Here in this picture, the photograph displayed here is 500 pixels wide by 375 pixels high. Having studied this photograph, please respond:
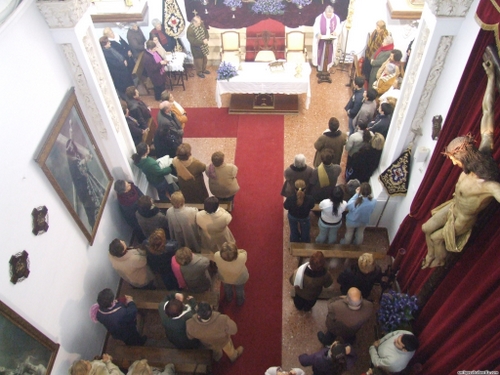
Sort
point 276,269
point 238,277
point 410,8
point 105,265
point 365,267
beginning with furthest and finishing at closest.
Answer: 1. point 410,8
2. point 276,269
3. point 105,265
4. point 238,277
5. point 365,267

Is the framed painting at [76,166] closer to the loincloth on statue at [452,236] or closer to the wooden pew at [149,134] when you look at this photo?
the wooden pew at [149,134]

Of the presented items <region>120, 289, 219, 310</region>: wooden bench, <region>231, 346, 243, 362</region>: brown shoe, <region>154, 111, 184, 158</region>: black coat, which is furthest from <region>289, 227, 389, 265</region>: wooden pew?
<region>154, 111, 184, 158</region>: black coat

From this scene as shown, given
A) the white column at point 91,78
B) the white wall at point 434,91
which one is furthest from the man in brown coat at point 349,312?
the white column at point 91,78

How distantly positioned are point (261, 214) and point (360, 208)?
190 centimetres

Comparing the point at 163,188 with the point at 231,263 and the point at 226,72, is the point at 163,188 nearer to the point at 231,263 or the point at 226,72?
the point at 231,263

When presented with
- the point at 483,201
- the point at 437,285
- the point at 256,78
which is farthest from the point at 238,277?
the point at 256,78

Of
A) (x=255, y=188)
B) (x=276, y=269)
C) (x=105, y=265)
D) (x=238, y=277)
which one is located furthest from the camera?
(x=255, y=188)

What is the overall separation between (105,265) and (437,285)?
12.9 feet

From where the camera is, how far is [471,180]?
8.66 feet

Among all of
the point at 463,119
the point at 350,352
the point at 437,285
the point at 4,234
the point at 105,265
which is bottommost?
the point at 105,265

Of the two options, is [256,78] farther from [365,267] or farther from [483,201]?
[483,201]

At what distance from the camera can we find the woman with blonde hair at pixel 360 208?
4.81 metres

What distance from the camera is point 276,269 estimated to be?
573 cm

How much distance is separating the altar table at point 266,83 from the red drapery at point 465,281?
4231 mm
